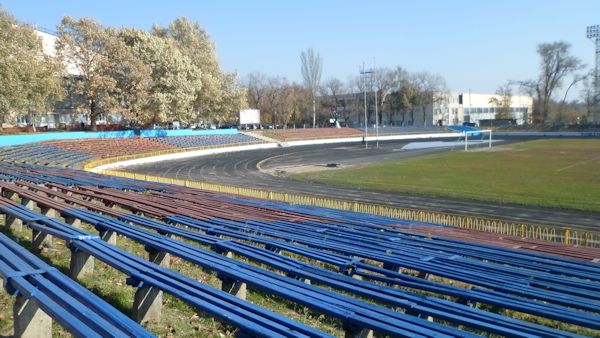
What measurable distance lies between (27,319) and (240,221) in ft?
23.7

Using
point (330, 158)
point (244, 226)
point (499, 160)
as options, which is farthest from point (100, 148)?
point (244, 226)

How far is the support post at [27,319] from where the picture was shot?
209 inches

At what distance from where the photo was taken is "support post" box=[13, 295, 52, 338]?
531 centimetres

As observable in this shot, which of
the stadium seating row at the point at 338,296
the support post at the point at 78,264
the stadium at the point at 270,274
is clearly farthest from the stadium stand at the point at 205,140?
the stadium seating row at the point at 338,296

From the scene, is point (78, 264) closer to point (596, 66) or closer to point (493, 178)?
point (493, 178)

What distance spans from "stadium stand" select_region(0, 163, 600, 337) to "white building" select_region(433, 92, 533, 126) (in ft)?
454

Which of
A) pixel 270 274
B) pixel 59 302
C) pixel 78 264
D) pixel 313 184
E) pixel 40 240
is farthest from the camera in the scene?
pixel 313 184

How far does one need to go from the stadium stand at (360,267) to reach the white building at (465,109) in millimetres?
138382

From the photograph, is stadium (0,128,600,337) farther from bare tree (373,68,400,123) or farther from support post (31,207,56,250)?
bare tree (373,68,400,123)

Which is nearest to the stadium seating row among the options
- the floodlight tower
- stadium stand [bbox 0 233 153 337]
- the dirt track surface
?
stadium stand [bbox 0 233 153 337]

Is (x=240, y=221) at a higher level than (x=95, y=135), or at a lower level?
lower

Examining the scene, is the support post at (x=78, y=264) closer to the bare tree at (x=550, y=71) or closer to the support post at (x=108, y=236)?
the support post at (x=108, y=236)

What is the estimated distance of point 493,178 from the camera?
41656 millimetres

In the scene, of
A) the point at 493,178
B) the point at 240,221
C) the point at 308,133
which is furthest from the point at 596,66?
the point at 240,221
